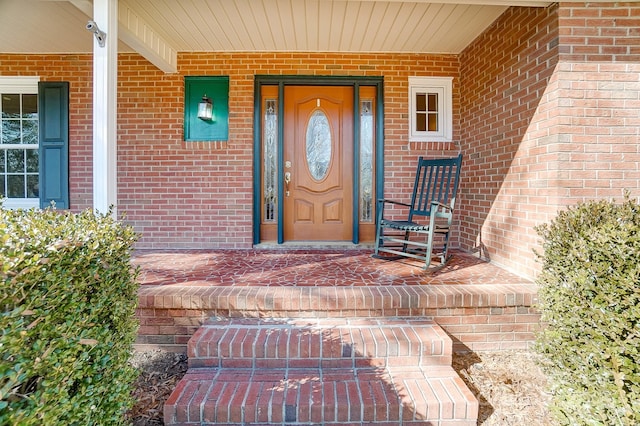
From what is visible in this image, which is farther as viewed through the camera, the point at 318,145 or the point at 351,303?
the point at 318,145

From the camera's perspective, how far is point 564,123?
248cm

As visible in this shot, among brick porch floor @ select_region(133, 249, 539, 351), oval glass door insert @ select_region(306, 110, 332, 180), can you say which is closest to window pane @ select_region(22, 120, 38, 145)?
brick porch floor @ select_region(133, 249, 539, 351)

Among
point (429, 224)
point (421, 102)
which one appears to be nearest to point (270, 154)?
point (421, 102)

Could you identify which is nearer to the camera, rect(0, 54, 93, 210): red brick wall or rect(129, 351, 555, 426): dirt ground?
rect(129, 351, 555, 426): dirt ground

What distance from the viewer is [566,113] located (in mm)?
2477

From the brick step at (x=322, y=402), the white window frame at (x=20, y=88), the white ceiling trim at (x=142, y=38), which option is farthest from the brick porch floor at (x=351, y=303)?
the white window frame at (x=20, y=88)

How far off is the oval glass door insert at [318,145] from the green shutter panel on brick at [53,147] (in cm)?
280

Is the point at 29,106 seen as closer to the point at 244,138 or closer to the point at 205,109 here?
the point at 205,109

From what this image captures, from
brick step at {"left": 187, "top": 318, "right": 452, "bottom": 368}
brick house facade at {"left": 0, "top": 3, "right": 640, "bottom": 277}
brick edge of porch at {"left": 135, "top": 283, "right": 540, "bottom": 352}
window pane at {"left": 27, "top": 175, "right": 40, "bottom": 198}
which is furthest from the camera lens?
window pane at {"left": 27, "top": 175, "right": 40, "bottom": 198}

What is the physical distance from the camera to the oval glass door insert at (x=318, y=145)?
4109 mm

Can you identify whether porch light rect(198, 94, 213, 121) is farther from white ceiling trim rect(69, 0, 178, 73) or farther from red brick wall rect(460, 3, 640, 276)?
red brick wall rect(460, 3, 640, 276)

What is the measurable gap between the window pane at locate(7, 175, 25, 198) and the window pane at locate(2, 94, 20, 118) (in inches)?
28.9

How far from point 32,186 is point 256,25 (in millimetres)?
3258

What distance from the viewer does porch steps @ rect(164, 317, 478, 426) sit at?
1.64 m
